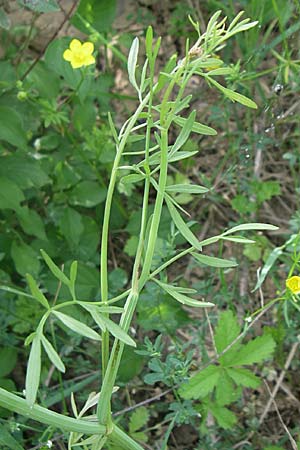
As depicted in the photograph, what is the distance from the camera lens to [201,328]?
6.05 feet

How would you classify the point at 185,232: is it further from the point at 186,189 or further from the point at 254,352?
the point at 254,352

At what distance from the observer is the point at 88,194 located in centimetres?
201

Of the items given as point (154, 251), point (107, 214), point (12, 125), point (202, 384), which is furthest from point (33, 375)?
point (12, 125)

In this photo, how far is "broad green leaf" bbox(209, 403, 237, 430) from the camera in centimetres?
159

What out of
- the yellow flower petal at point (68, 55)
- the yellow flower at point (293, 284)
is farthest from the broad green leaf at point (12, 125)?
the yellow flower at point (293, 284)

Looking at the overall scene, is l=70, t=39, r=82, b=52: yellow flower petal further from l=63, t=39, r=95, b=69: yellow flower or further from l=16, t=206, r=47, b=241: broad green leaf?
l=16, t=206, r=47, b=241: broad green leaf

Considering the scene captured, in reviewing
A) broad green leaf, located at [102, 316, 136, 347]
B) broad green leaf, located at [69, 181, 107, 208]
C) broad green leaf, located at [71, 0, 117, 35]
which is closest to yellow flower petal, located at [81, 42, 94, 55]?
broad green leaf, located at [71, 0, 117, 35]

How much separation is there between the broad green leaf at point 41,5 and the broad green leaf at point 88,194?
515mm

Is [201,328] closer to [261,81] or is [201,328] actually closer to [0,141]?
[0,141]

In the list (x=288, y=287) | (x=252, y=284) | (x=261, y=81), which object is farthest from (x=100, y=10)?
(x=288, y=287)

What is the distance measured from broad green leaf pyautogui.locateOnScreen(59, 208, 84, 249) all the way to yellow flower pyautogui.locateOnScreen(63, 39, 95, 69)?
1.36ft

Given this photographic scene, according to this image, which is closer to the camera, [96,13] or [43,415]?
[43,415]

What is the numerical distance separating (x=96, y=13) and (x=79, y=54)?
0.33 metres

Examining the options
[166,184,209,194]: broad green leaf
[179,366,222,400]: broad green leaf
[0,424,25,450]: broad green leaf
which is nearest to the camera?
[166,184,209,194]: broad green leaf
